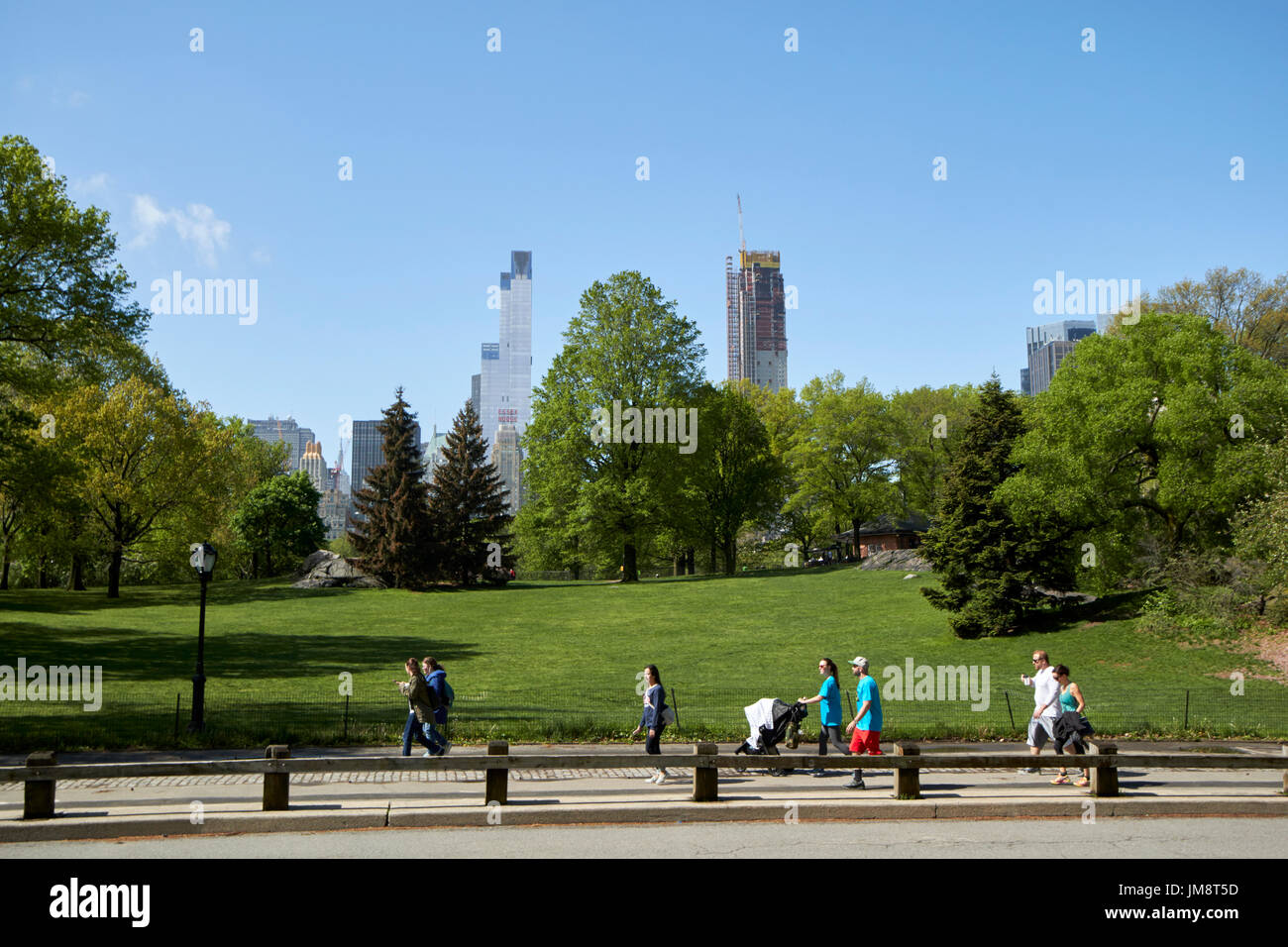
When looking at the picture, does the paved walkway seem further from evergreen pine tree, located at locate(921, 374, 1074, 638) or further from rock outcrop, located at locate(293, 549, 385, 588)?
rock outcrop, located at locate(293, 549, 385, 588)

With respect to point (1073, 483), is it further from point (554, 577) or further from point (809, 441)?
point (554, 577)

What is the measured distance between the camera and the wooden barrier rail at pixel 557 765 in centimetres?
1098

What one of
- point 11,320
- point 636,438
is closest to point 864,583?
point 636,438

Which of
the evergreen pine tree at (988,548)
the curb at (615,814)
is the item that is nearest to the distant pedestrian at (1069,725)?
the curb at (615,814)

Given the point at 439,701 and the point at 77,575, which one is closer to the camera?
the point at 439,701

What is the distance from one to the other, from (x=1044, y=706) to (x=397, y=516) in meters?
53.7

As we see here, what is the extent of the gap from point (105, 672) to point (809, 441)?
2339 inches

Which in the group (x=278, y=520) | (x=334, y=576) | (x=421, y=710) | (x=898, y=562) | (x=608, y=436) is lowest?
(x=421, y=710)

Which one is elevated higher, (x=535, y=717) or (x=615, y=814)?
(x=615, y=814)

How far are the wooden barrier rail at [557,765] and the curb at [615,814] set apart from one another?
12.6 inches

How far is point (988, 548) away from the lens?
38.1m

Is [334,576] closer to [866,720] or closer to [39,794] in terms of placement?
[39,794]

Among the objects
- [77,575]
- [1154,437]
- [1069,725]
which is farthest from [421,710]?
[77,575]

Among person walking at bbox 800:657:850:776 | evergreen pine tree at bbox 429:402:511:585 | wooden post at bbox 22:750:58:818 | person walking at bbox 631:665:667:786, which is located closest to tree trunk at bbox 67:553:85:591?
evergreen pine tree at bbox 429:402:511:585
